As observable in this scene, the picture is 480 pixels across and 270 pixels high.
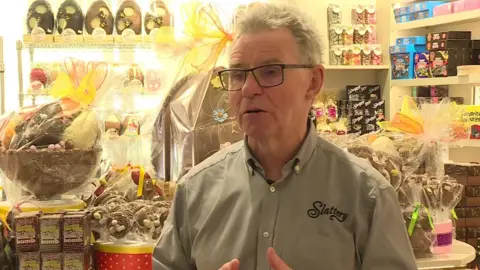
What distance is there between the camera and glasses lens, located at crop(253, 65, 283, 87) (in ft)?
3.95

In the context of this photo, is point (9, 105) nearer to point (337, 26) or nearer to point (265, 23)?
point (337, 26)

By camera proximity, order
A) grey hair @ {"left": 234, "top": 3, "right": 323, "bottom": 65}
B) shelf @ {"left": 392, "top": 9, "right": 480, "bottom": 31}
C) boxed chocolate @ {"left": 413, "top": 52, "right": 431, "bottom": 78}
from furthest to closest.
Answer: boxed chocolate @ {"left": 413, "top": 52, "right": 431, "bottom": 78}
shelf @ {"left": 392, "top": 9, "right": 480, "bottom": 31}
grey hair @ {"left": 234, "top": 3, "right": 323, "bottom": 65}

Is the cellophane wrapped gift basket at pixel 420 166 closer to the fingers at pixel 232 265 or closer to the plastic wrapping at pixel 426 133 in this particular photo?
the plastic wrapping at pixel 426 133

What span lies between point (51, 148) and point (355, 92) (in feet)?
11.0

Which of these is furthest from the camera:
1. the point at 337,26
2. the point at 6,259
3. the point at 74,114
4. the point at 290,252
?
the point at 337,26

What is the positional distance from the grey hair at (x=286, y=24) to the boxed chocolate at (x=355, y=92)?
11.4ft

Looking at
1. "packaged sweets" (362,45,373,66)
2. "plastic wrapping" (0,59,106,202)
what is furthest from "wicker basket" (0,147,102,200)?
"packaged sweets" (362,45,373,66)

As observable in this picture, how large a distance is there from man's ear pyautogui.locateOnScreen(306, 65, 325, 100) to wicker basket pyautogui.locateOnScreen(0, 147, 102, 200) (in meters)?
0.72

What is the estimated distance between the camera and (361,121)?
4.58 meters

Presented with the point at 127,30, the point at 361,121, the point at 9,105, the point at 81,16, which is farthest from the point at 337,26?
the point at 9,105

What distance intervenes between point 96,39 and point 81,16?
183 millimetres

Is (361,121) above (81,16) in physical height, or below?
below

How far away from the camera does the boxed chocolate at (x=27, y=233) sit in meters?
1.50

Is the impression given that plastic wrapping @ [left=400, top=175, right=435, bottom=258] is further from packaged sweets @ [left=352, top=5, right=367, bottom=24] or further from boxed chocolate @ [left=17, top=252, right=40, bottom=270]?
packaged sweets @ [left=352, top=5, right=367, bottom=24]
